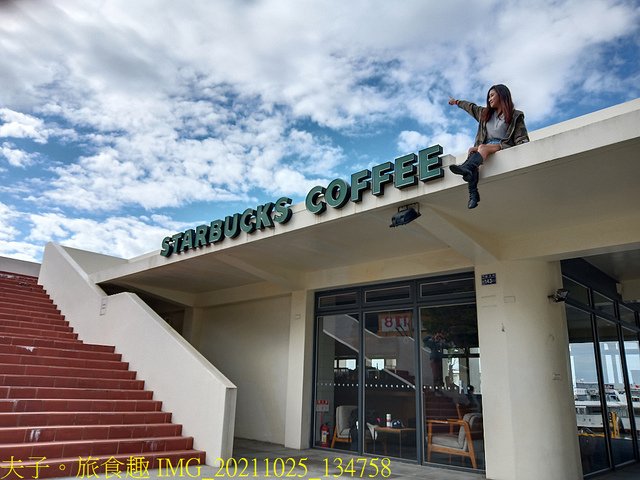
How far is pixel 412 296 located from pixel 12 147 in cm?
1042

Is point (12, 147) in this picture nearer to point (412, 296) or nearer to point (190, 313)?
point (190, 313)

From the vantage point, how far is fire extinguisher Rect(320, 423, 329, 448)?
822 centimetres

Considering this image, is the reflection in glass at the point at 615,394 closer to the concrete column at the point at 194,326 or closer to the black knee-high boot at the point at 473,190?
the black knee-high boot at the point at 473,190

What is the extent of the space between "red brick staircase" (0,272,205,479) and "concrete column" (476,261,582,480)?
3876 millimetres

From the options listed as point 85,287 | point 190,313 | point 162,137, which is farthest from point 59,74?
point 190,313

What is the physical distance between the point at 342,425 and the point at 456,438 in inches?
81.8

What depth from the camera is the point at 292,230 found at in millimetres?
6211

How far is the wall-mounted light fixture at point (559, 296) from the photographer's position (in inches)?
248

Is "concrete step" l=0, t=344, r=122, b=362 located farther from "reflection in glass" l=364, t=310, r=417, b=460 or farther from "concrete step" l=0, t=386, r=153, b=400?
"reflection in glass" l=364, t=310, r=417, b=460

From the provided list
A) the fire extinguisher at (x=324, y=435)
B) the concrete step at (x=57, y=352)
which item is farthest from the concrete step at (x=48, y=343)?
the fire extinguisher at (x=324, y=435)

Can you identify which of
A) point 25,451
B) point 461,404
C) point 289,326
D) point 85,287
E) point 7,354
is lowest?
point 25,451

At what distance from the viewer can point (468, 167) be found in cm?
442

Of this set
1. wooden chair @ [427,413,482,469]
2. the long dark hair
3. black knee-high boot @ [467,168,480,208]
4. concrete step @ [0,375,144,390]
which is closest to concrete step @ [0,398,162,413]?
concrete step @ [0,375,144,390]

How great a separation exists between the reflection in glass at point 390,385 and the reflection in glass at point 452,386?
10.0 inches
